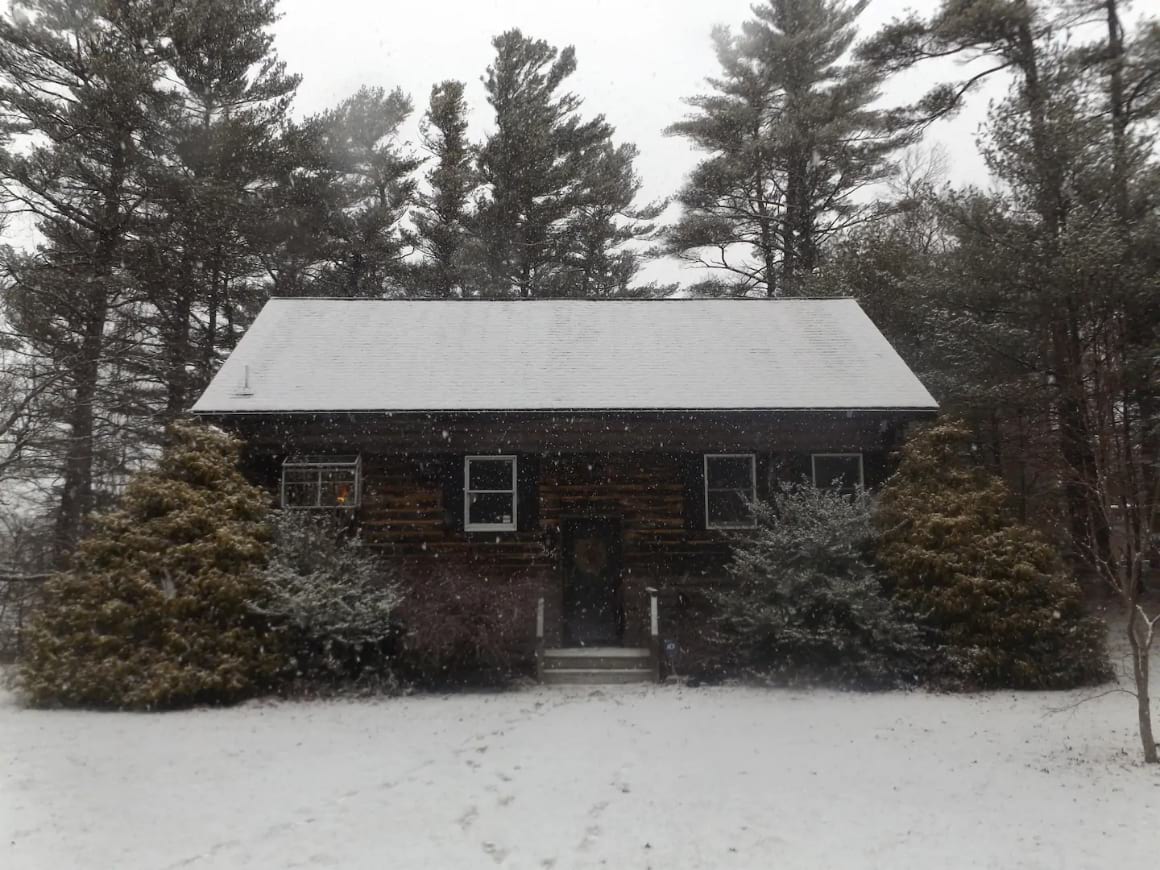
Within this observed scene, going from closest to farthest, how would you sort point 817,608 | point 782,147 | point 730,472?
point 817,608 < point 730,472 < point 782,147

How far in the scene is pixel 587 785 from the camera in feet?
26.1

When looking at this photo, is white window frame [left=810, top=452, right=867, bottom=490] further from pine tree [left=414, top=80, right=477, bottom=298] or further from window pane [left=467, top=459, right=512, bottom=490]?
pine tree [left=414, top=80, right=477, bottom=298]

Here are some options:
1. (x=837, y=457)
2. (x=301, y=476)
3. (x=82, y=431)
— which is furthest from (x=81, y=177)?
(x=837, y=457)

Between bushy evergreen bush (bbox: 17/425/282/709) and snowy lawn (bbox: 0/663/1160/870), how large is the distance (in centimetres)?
46

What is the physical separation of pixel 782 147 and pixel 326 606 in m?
20.3

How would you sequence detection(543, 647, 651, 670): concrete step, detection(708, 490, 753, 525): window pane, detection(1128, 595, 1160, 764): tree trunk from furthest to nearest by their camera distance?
detection(708, 490, 753, 525): window pane < detection(543, 647, 651, 670): concrete step < detection(1128, 595, 1160, 764): tree trunk

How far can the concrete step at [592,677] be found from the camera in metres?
12.4

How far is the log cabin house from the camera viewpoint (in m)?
14.2

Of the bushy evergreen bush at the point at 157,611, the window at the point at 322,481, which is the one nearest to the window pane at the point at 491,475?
the window at the point at 322,481

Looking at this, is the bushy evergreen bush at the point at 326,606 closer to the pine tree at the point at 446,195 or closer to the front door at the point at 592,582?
the front door at the point at 592,582

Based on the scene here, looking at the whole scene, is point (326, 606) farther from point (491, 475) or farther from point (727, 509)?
point (727, 509)

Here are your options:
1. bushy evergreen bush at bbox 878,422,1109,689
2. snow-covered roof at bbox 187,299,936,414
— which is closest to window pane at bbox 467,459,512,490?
snow-covered roof at bbox 187,299,936,414

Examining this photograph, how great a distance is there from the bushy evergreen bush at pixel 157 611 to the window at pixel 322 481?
6.18ft

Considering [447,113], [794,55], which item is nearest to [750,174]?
[794,55]
